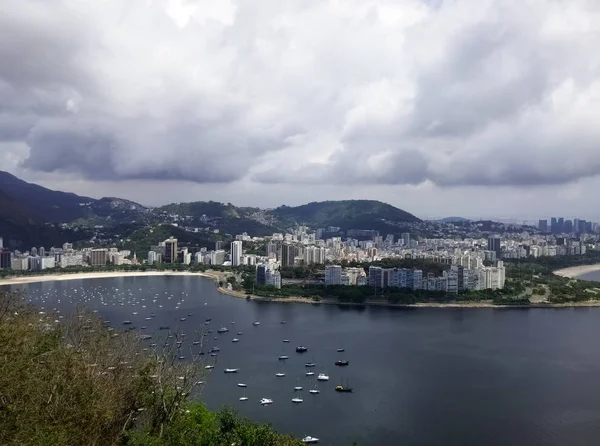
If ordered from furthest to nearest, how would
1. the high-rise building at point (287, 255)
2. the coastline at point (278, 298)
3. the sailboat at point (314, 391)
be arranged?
the high-rise building at point (287, 255), the coastline at point (278, 298), the sailboat at point (314, 391)

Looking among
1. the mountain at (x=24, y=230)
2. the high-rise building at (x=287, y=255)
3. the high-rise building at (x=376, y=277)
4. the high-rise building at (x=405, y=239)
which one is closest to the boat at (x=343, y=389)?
the high-rise building at (x=376, y=277)

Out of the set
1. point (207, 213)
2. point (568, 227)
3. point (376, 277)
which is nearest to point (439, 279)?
point (376, 277)

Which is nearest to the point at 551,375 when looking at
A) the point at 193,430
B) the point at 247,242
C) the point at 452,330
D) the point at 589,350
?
the point at 589,350

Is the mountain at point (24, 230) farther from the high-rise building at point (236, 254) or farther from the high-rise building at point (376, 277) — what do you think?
the high-rise building at point (376, 277)

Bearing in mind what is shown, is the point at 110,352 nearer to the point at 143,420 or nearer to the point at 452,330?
the point at 143,420

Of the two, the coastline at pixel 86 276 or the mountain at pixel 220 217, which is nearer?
the coastline at pixel 86 276

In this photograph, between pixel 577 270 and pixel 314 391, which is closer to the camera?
pixel 314 391

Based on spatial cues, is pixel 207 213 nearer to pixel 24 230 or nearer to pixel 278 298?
pixel 24 230
